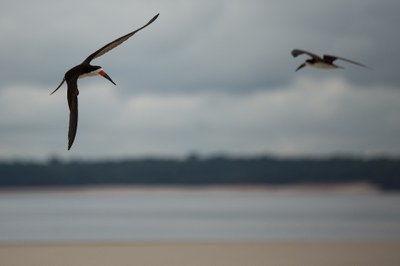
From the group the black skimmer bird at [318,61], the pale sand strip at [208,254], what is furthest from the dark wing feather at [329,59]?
the pale sand strip at [208,254]

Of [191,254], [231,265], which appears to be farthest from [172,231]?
Result: [231,265]

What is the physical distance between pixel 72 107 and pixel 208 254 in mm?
8251

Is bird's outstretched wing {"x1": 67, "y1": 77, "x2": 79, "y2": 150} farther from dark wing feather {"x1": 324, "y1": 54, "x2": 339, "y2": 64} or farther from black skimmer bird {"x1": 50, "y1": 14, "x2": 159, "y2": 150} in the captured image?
dark wing feather {"x1": 324, "y1": 54, "x2": 339, "y2": 64}

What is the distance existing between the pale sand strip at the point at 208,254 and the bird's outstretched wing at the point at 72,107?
19.5 feet

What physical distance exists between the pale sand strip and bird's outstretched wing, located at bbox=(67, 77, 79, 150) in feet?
19.5

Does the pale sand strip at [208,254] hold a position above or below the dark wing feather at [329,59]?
below

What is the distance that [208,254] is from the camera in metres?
19.1

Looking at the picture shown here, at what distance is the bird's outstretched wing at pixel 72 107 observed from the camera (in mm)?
11054

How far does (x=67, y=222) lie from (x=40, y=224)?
2.10 metres

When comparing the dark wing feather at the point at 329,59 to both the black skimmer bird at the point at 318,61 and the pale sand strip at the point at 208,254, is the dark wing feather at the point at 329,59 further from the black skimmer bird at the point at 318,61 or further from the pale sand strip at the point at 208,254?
the pale sand strip at the point at 208,254

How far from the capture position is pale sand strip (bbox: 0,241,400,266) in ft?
56.9

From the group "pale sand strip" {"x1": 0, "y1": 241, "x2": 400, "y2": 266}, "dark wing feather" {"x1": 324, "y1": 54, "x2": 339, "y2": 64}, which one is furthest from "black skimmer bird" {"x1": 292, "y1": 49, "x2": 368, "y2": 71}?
"pale sand strip" {"x1": 0, "y1": 241, "x2": 400, "y2": 266}

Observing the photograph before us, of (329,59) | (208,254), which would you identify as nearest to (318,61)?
(329,59)

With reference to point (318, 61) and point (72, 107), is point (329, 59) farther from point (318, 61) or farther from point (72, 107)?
point (72, 107)
